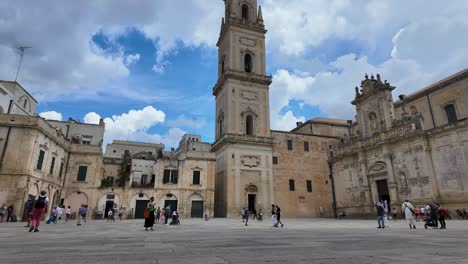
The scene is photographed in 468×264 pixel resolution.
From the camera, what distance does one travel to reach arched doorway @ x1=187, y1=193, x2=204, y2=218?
1204 inches

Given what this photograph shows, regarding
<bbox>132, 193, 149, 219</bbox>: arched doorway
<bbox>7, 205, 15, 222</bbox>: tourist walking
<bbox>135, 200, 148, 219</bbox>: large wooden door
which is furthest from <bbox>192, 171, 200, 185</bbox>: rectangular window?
<bbox>7, 205, 15, 222</bbox>: tourist walking

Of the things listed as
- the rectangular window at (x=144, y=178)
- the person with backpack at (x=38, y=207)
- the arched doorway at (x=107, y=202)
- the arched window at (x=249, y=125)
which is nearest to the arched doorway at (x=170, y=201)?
the arched doorway at (x=107, y=202)

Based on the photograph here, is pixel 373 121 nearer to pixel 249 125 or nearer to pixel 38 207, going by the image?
pixel 249 125

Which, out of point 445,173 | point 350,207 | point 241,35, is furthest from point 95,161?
point 445,173

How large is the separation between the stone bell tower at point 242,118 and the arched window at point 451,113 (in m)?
18.9

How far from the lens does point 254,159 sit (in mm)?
33125

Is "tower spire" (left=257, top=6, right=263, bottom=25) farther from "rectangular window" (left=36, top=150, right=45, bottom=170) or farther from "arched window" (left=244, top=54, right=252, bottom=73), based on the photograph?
"rectangular window" (left=36, top=150, right=45, bottom=170)

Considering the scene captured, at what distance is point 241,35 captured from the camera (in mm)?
37719

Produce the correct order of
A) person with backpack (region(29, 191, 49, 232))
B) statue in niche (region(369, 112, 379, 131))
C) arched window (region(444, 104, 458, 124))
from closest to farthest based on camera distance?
1. person with backpack (region(29, 191, 49, 232))
2. arched window (region(444, 104, 458, 124))
3. statue in niche (region(369, 112, 379, 131))

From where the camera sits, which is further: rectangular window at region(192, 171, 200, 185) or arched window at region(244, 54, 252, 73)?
arched window at region(244, 54, 252, 73)

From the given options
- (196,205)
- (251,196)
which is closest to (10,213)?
Answer: (196,205)

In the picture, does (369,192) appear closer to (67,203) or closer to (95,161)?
(95,161)

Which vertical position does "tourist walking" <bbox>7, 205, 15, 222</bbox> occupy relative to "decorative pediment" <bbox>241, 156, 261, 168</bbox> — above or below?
below

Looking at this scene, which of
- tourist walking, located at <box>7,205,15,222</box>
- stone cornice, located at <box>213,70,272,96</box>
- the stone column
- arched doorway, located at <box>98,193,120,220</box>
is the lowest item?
tourist walking, located at <box>7,205,15,222</box>
